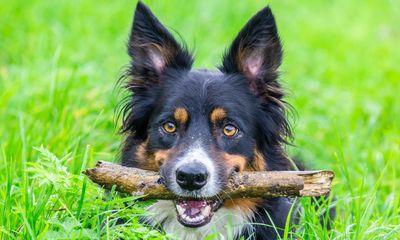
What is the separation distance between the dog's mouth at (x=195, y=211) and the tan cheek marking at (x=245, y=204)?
20 cm

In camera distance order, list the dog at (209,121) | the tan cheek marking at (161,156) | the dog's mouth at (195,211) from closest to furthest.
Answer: the dog's mouth at (195,211) < the dog at (209,121) < the tan cheek marking at (161,156)

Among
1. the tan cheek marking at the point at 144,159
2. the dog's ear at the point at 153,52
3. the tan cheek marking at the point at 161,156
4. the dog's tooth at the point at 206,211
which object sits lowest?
the dog's tooth at the point at 206,211

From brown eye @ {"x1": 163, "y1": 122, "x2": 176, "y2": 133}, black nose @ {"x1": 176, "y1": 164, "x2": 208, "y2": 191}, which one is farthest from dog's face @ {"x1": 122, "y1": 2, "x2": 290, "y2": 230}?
black nose @ {"x1": 176, "y1": 164, "x2": 208, "y2": 191}

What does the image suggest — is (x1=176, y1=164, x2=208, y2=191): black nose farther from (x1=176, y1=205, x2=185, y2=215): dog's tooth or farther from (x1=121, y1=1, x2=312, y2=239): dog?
(x1=176, y1=205, x2=185, y2=215): dog's tooth

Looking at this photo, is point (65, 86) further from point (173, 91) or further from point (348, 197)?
point (348, 197)

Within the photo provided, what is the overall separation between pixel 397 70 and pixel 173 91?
5288 mm

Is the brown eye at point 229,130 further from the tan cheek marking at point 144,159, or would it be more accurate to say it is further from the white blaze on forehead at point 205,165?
the tan cheek marking at point 144,159

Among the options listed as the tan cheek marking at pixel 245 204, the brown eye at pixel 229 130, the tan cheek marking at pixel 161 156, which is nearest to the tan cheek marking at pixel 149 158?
the tan cheek marking at pixel 161 156

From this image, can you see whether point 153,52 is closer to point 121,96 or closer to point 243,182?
point 243,182

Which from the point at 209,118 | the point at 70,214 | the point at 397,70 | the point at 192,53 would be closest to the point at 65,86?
the point at 192,53

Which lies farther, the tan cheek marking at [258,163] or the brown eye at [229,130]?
the tan cheek marking at [258,163]

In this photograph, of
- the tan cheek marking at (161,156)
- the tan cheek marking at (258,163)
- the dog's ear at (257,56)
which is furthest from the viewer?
the dog's ear at (257,56)

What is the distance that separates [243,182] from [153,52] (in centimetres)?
135

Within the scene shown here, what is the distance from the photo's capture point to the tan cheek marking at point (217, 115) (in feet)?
16.1
